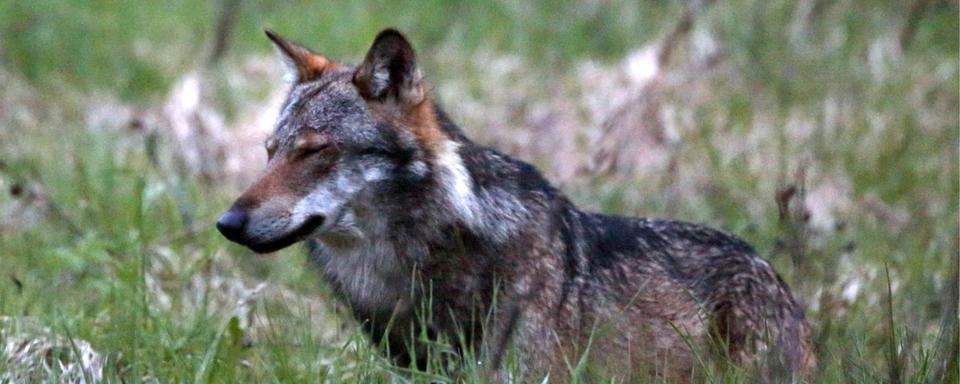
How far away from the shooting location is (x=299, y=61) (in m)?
5.79

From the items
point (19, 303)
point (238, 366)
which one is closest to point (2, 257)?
point (19, 303)

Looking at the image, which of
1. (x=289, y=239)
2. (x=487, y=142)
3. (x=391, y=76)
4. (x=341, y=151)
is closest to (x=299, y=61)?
(x=391, y=76)

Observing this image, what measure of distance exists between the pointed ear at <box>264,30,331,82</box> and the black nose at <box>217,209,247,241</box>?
2.70ft

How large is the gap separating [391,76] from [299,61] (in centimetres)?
54

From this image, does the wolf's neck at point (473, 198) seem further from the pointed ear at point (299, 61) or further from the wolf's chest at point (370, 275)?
the pointed ear at point (299, 61)

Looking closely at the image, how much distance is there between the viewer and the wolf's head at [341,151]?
16.9 ft

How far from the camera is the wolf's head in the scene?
202 inches

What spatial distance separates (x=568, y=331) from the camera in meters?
5.41

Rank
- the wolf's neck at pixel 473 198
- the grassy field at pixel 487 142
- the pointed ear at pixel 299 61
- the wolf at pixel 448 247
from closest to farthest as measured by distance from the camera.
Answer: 1. the wolf at pixel 448 247
2. the wolf's neck at pixel 473 198
3. the grassy field at pixel 487 142
4. the pointed ear at pixel 299 61

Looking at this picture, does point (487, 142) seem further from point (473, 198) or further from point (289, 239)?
point (289, 239)

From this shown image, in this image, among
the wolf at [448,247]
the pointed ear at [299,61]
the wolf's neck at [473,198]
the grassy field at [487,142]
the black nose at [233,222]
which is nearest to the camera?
the black nose at [233,222]

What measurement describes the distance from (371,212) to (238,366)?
73 centimetres

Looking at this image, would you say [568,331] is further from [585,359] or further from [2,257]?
[2,257]

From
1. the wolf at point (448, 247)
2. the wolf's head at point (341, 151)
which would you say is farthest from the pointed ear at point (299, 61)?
the wolf's head at point (341, 151)
